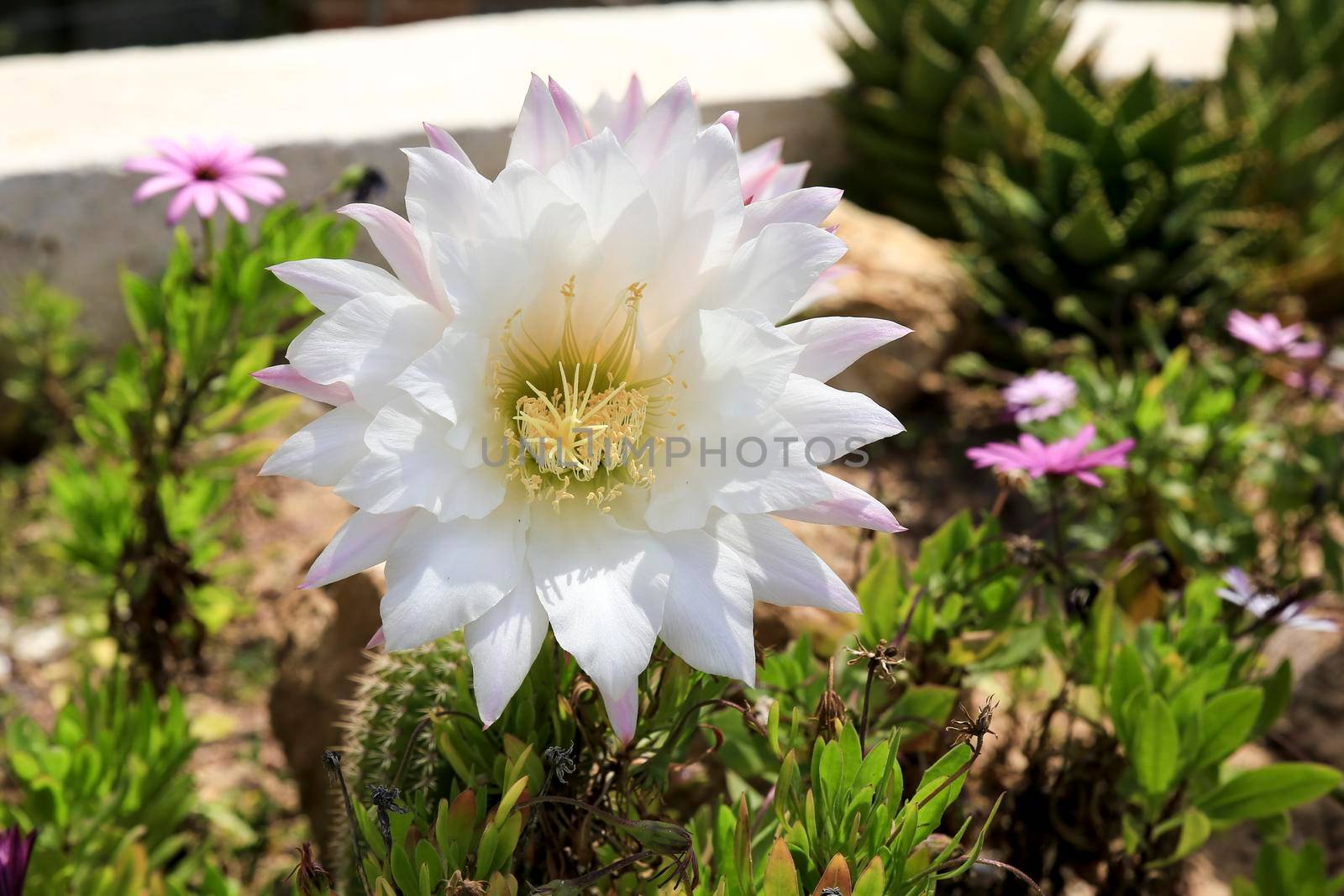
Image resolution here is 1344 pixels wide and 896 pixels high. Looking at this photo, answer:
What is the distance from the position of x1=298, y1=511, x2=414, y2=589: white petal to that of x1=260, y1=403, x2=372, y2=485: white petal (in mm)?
55

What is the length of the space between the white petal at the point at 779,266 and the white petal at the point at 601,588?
0.94 feet

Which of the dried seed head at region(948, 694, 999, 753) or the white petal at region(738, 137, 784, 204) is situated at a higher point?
the white petal at region(738, 137, 784, 204)

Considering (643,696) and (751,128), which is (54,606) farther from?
(751,128)

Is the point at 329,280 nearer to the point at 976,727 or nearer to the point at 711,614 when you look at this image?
the point at 711,614

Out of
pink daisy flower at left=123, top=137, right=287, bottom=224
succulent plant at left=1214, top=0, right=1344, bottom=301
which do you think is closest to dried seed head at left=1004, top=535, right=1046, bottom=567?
pink daisy flower at left=123, top=137, right=287, bottom=224

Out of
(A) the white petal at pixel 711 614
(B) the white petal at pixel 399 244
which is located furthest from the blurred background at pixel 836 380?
(B) the white petal at pixel 399 244

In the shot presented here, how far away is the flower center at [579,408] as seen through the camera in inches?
50.9

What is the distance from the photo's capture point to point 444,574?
44.3 inches

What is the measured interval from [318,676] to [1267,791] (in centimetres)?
157

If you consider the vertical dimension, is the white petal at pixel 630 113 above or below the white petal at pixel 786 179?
above

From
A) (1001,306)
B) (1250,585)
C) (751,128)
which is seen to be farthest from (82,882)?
(751,128)

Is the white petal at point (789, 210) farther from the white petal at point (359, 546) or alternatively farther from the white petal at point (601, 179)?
the white petal at point (359, 546)

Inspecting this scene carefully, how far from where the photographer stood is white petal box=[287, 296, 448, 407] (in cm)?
113

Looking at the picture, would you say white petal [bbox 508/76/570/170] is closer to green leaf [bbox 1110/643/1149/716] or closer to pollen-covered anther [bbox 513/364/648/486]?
pollen-covered anther [bbox 513/364/648/486]
